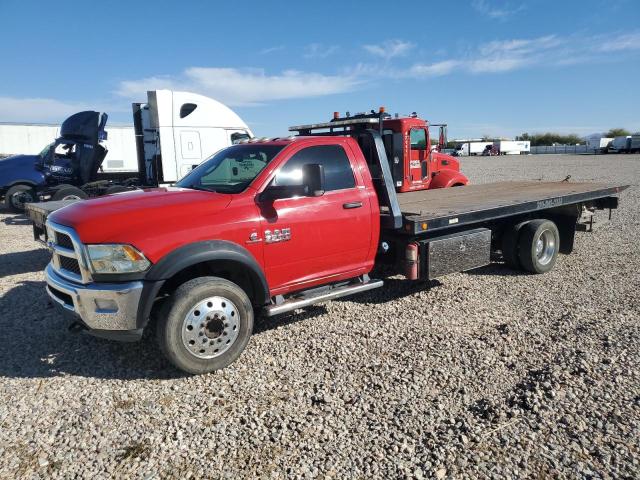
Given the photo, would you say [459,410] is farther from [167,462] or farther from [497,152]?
[497,152]

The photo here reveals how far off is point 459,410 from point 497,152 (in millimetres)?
76961

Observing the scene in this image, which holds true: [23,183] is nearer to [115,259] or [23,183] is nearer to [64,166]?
[64,166]

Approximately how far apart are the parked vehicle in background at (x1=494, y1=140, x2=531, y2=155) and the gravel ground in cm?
7495

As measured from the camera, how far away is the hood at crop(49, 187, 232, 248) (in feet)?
12.2

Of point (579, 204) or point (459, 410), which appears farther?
point (579, 204)

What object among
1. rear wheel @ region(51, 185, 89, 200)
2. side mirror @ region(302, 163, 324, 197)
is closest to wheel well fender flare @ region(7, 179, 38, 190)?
rear wheel @ region(51, 185, 89, 200)

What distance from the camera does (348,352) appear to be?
4.43m

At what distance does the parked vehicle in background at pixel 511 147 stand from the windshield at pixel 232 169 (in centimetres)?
7610

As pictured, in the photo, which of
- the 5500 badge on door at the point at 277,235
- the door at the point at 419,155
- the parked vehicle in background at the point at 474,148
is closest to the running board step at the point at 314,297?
the 5500 badge on door at the point at 277,235

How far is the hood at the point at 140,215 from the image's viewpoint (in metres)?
3.72

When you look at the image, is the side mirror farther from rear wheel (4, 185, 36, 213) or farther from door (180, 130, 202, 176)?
rear wheel (4, 185, 36, 213)

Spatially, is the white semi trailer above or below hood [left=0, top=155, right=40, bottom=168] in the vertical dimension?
above

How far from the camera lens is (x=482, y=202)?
6551 millimetres

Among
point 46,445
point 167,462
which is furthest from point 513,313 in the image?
point 46,445
